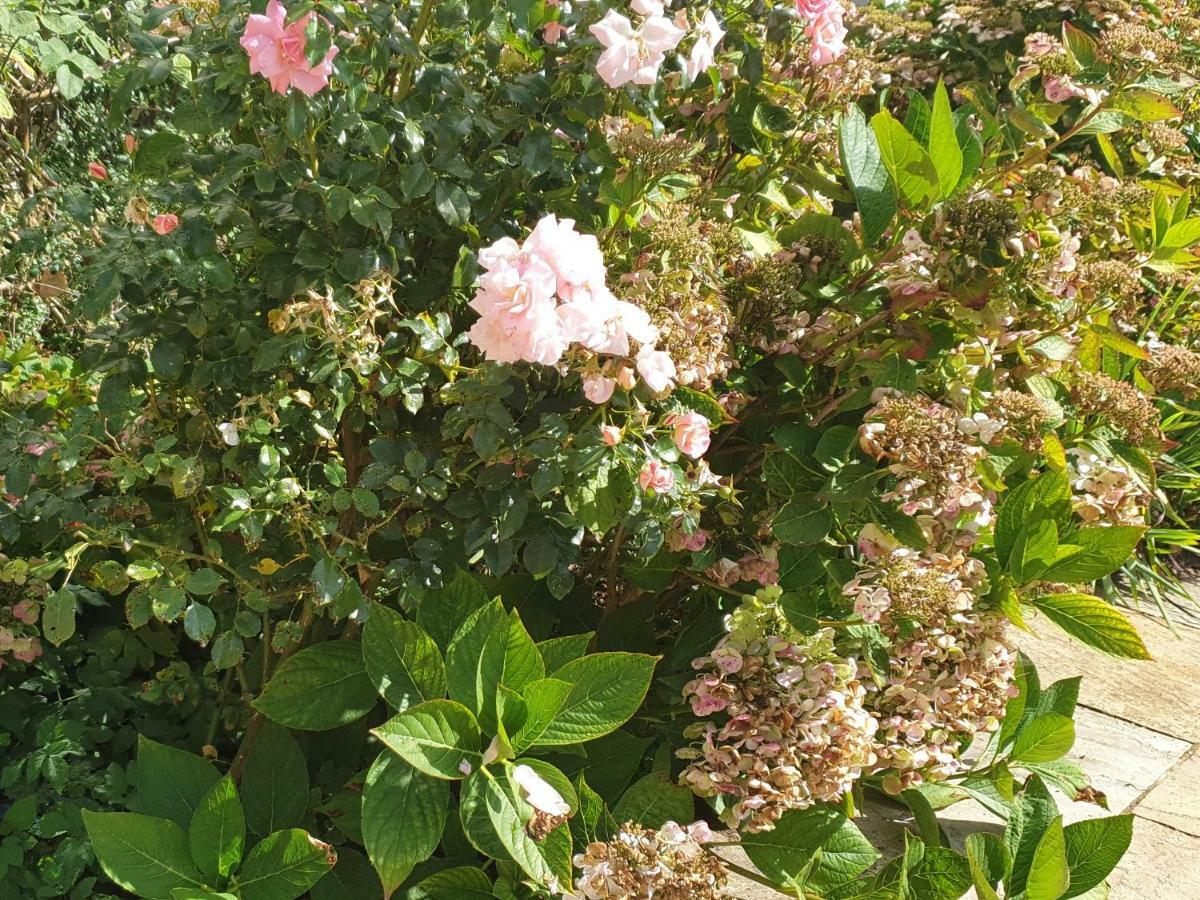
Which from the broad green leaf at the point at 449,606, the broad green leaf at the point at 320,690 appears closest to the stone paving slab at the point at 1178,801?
the broad green leaf at the point at 449,606

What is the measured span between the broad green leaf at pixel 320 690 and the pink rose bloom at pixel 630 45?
3.23ft

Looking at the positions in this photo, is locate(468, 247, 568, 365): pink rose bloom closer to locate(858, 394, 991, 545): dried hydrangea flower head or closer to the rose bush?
the rose bush

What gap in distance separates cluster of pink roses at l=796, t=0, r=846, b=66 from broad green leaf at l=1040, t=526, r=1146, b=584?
36.5 inches

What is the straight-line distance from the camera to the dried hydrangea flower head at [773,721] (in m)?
1.64

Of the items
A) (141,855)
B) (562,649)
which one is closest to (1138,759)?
(562,649)

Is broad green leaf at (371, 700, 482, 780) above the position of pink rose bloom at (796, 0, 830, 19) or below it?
below

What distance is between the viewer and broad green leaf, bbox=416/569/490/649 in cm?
175

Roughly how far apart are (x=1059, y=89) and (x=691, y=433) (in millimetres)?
916

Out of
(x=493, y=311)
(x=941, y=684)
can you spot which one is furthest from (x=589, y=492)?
(x=941, y=684)

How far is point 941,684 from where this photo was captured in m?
1.80

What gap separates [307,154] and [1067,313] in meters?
1.22

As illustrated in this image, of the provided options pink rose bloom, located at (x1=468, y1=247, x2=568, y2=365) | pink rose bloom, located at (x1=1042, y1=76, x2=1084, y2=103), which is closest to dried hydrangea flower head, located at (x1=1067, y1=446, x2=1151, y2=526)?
pink rose bloom, located at (x1=1042, y1=76, x2=1084, y2=103)

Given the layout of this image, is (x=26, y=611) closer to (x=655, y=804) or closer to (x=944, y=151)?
(x=655, y=804)

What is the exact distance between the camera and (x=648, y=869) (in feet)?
4.67
